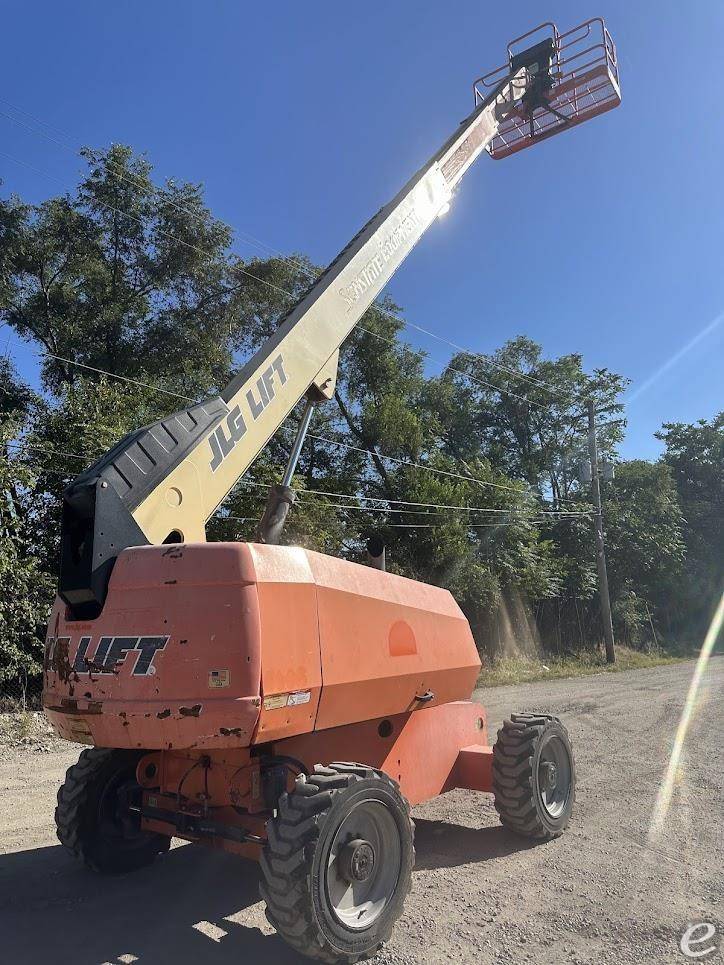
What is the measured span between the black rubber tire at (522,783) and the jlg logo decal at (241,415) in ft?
10.2

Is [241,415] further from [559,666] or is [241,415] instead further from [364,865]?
[559,666]

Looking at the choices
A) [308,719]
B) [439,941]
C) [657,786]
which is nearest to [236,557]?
[308,719]

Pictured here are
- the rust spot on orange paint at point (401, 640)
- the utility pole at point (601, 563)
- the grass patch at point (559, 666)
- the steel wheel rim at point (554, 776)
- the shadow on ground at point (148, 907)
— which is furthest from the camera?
the utility pole at point (601, 563)


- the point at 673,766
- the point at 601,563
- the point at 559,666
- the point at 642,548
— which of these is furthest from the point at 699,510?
the point at 673,766

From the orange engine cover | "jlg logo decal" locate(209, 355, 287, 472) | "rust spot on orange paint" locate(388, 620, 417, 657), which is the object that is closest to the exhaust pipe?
"rust spot on orange paint" locate(388, 620, 417, 657)

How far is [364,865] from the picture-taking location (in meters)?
3.67

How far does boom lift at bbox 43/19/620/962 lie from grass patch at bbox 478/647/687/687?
13.5 metres

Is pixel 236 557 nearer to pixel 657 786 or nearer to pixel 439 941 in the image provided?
pixel 439 941

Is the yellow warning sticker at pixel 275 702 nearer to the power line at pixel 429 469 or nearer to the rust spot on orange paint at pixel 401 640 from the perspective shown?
the rust spot on orange paint at pixel 401 640

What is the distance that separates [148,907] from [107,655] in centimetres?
183

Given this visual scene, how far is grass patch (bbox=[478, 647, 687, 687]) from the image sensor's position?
19344 mm

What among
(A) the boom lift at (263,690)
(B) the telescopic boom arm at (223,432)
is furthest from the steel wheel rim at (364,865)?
(B) the telescopic boom arm at (223,432)

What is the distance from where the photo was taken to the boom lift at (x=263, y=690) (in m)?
3.43

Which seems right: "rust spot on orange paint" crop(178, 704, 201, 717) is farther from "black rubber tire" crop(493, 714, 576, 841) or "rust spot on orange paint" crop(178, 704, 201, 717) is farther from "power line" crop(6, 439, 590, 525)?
"power line" crop(6, 439, 590, 525)
